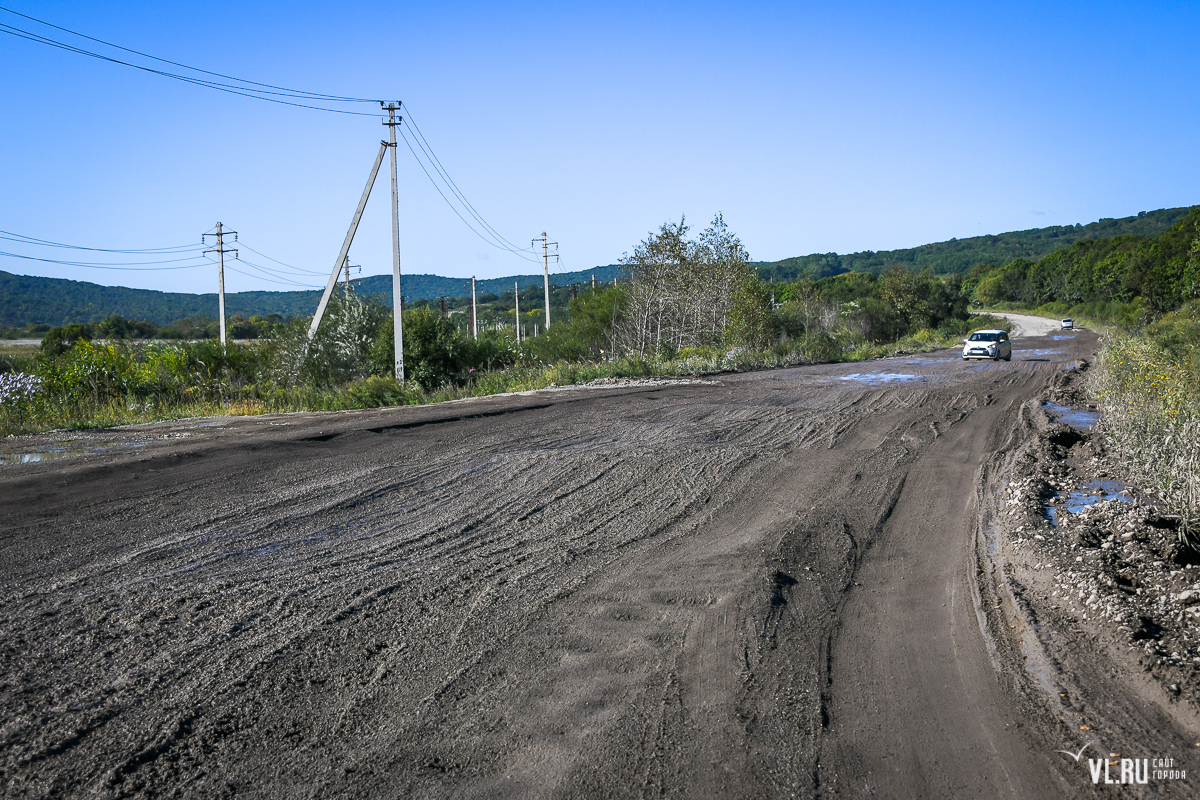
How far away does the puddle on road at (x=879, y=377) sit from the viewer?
76.1ft

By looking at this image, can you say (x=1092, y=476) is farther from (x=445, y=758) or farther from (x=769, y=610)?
(x=445, y=758)

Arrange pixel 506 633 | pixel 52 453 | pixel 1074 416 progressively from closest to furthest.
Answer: pixel 506 633
pixel 52 453
pixel 1074 416

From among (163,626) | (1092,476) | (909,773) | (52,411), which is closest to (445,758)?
(909,773)

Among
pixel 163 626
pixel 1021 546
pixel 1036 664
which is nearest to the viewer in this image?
pixel 1036 664

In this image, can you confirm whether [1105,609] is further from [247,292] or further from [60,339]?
[247,292]

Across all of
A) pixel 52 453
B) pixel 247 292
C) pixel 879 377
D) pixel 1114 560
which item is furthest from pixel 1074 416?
pixel 247 292

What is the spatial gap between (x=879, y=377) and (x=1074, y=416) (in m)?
9.42

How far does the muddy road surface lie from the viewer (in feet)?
11.2

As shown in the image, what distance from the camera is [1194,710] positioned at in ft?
12.6

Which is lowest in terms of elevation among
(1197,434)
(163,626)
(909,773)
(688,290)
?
(909,773)

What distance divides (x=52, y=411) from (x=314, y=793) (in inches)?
683

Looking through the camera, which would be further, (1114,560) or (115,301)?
(115,301)

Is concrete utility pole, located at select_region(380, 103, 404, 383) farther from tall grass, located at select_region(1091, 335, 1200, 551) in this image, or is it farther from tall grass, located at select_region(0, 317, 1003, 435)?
tall grass, located at select_region(1091, 335, 1200, 551)

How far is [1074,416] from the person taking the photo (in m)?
15.6
